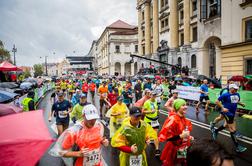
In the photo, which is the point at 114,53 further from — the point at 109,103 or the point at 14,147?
the point at 14,147

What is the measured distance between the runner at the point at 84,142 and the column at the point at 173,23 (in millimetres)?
35535

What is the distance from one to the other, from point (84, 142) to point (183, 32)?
35.0 metres

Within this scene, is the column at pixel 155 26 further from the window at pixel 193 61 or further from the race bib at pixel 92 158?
the race bib at pixel 92 158

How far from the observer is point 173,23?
37625mm

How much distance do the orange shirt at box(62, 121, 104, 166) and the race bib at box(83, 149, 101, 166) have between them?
0.10ft

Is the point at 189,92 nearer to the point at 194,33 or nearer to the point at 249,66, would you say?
the point at 249,66

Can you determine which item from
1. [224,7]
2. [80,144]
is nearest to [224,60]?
[224,7]

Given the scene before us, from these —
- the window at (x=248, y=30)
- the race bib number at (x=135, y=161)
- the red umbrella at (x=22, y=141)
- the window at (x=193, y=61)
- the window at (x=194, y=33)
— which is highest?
the window at (x=194, y=33)

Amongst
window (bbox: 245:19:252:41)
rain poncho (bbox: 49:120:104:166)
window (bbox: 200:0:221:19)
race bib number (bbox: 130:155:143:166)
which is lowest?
race bib number (bbox: 130:155:143:166)

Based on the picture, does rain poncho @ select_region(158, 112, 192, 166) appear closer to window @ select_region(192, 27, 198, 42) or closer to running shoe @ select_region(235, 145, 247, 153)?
running shoe @ select_region(235, 145, 247, 153)

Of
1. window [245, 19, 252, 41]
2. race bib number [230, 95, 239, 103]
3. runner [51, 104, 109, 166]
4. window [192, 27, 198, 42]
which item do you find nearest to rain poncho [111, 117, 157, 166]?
runner [51, 104, 109, 166]

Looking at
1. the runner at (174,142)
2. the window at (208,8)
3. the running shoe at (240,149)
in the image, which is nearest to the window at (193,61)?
the window at (208,8)

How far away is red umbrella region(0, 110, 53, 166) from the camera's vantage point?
6.33 ft

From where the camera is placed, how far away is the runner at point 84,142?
11.4 feet
